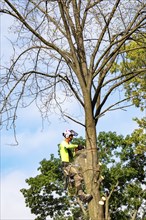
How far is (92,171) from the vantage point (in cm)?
725

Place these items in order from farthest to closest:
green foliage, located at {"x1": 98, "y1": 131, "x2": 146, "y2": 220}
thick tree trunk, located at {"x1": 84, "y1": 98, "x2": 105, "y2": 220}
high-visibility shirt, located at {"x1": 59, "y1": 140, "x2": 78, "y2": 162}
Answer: green foliage, located at {"x1": 98, "y1": 131, "x2": 146, "y2": 220}
high-visibility shirt, located at {"x1": 59, "y1": 140, "x2": 78, "y2": 162}
thick tree trunk, located at {"x1": 84, "y1": 98, "x2": 105, "y2": 220}

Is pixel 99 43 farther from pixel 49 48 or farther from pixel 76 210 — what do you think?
pixel 76 210

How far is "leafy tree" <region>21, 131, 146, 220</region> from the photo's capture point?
3278 cm

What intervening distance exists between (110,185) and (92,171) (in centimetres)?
2603

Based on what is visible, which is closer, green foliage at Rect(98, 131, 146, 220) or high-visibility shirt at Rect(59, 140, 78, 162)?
high-visibility shirt at Rect(59, 140, 78, 162)

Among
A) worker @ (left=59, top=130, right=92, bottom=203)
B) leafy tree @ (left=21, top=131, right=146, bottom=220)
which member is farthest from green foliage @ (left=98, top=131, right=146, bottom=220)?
worker @ (left=59, top=130, right=92, bottom=203)

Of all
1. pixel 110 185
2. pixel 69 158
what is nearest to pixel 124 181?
pixel 110 185

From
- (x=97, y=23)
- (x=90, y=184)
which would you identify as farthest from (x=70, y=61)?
(x=90, y=184)

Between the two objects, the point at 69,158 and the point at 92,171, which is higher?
the point at 69,158

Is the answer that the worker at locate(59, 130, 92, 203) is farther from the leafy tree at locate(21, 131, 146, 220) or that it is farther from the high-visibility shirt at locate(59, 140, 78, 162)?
the leafy tree at locate(21, 131, 146, 220)

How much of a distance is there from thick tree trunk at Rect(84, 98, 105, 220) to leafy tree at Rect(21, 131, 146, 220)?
25259mm

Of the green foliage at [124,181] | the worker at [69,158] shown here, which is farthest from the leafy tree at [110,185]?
the worker at [69,158]

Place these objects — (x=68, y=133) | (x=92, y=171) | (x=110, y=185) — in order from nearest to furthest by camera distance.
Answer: (x=92, y=171) < (x=68, y=133) < (x=110, y=185)

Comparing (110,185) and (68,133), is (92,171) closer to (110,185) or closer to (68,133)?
(68,133)
